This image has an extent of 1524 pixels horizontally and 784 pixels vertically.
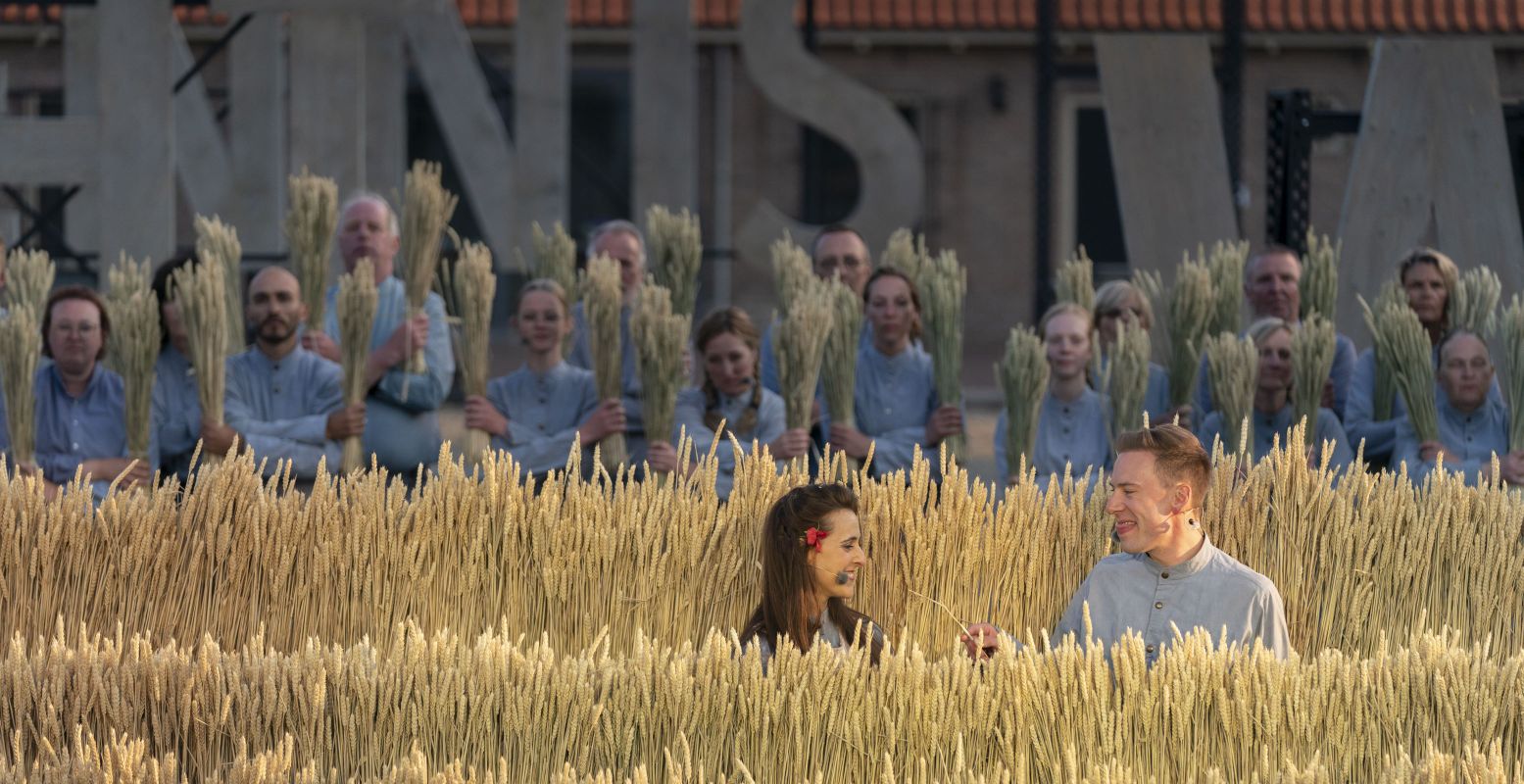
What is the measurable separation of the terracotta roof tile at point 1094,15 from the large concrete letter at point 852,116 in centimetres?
648

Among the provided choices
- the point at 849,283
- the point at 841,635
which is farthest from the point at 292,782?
the point at 849,283

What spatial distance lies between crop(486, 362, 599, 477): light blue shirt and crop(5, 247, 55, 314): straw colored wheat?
4.38 feet

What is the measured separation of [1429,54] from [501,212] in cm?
425

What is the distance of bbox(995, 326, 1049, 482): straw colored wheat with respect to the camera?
19.2ft

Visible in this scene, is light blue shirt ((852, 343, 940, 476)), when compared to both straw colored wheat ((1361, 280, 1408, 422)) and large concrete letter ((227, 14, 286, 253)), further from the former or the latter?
large concrete letter ((227, 14, 286, 253))

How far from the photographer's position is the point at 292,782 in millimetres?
3232

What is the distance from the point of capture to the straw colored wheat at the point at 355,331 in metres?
5.80

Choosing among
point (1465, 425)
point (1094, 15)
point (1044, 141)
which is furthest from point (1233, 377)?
point (1094, 15)

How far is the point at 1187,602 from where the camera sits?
3.89 m

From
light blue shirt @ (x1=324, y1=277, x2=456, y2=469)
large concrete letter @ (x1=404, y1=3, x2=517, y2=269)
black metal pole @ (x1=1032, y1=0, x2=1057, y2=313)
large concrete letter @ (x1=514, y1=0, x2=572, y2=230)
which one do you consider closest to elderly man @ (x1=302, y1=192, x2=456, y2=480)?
light blue shirt @ (x1=324, y1=277, x2=456, y2=469)

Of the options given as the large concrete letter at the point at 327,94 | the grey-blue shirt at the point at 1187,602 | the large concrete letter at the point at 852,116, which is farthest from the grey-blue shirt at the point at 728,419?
the large concrete letter at the point at 852,116

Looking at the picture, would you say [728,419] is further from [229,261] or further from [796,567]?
[796,567]

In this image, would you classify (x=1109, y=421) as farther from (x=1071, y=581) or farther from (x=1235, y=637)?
(x=1235, y=637)

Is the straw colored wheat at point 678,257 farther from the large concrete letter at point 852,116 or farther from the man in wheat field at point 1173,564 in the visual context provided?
the man in wheat field at point 1173,564
